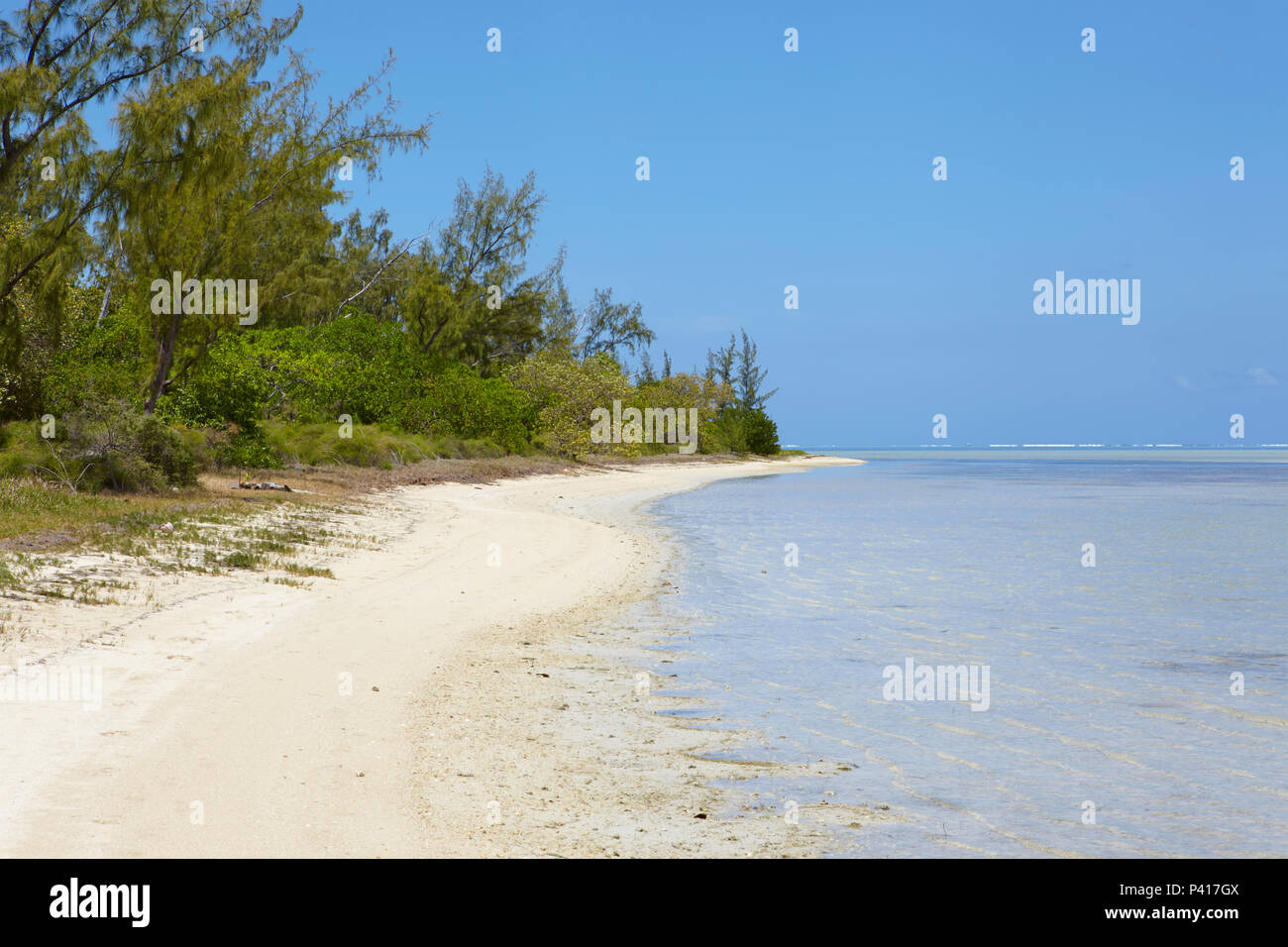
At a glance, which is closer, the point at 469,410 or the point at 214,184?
the point at 214,184

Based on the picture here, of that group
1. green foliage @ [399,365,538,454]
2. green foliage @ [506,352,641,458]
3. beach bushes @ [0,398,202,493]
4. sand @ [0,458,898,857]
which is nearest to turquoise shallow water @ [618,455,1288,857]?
sand @ [0,458,898,857]

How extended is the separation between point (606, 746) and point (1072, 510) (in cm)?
3352

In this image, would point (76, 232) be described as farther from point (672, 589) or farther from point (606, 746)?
point (606, 746)

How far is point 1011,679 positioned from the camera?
35.4 ft

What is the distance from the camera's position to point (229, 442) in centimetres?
2959

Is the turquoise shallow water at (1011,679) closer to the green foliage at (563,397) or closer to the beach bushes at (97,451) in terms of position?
the beach bushes at (97,451)

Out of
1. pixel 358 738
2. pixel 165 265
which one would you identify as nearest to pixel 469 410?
pixel 165 265

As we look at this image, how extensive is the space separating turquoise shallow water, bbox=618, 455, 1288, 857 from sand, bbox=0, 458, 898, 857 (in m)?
0.71

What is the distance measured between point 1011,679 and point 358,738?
22.0ft

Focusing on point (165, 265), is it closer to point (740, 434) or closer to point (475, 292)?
point (475, 292)

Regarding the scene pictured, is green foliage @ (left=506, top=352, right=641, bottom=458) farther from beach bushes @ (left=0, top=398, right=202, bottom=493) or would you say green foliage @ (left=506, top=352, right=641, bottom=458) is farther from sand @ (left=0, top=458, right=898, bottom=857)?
sand @ (left=0, top=458, right=898, bottom=857)

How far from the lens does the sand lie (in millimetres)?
5766
